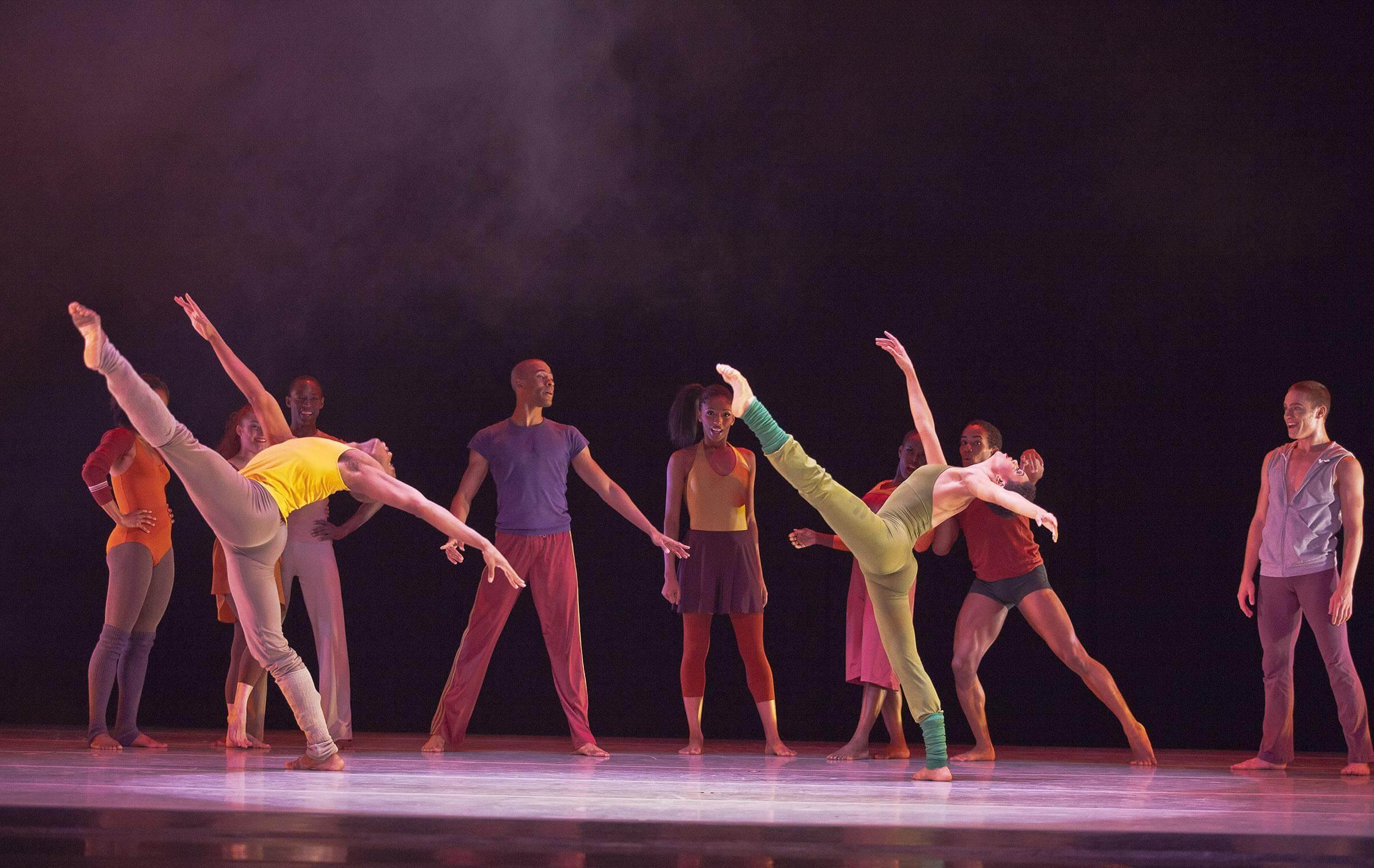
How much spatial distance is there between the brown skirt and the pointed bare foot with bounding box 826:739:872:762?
0.66 metres

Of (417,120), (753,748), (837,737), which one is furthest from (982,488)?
(417,120)

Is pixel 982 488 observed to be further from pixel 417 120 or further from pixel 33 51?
pixel 33 51

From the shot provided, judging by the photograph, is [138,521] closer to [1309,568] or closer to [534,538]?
[534,538]

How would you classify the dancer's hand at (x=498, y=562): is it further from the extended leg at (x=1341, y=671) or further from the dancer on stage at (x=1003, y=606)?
the extended leg at (x=1341, y=671)

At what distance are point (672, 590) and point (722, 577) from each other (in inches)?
8.6

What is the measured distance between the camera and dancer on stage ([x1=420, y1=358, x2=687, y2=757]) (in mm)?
5234

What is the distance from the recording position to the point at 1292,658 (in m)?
5.10

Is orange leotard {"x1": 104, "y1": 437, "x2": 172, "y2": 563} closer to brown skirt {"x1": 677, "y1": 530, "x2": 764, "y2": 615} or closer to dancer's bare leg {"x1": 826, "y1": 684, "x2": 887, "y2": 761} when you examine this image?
brown skirt {"x1": 677, "y1": 530, "x2": 764, "y2": 615}

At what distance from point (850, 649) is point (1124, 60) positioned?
3.39 m

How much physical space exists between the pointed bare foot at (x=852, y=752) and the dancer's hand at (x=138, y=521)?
2864 millimetres

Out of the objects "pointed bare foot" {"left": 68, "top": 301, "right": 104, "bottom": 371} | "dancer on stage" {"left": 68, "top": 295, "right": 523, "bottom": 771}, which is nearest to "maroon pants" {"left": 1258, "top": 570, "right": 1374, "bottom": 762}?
"dancer on stage" {"left": 68, "top": 295, "right": 523, "bottom": 771}

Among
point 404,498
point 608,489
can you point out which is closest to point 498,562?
point 404,498

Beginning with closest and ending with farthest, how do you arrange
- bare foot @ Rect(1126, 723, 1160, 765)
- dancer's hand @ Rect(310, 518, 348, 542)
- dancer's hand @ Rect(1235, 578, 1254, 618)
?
1. bare foot @ Rect(1126, 723, 1160, 765)
2. dancer's hand @ Rect(1235, 578, 1254, 618)
3. dancer's hand @ Rect(310, 518, 348, 542)

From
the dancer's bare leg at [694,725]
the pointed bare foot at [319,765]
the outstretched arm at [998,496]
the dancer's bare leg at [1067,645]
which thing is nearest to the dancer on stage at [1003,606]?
the dancer's bare leg at [1067,645]
